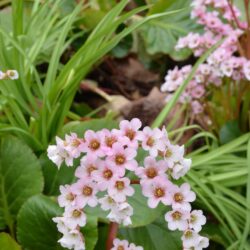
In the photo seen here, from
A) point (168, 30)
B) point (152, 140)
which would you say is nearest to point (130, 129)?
point (152, 140)

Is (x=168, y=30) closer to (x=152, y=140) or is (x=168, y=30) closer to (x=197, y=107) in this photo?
(x=197, y=107)

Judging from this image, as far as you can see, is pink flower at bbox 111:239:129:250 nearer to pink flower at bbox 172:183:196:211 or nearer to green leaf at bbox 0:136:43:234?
pink flower at bbox 172:183:196:211

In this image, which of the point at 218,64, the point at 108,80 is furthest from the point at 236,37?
the point at 108,80

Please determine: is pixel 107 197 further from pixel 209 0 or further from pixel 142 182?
pixel 209 0

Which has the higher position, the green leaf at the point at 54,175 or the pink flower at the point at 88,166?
the pink flower at the point at 88,166

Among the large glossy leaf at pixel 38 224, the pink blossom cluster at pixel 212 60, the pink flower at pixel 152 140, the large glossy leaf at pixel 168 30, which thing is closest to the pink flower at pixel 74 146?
the pink flower at pixel 152 140

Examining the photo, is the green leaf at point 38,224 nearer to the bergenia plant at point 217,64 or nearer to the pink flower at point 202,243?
the pink flower at point 202,243
